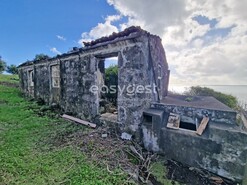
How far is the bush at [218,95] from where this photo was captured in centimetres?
1367

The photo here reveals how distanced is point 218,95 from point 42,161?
Result: 15.5 m

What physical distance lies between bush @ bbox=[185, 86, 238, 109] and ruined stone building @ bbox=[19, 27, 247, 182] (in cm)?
933

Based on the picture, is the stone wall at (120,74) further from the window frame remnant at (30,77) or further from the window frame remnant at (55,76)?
the window frame remnant at (30,77)

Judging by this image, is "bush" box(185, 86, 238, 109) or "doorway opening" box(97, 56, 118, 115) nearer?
"doorway opening" box(97, 56, 118, 115)

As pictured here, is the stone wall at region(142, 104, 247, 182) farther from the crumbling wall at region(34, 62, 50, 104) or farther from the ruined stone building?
the crumbling wall at region(34, 62, 50, 104)

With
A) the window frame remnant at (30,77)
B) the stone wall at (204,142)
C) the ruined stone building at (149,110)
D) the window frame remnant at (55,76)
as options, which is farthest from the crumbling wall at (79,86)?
the window frame remnant at (30,77)

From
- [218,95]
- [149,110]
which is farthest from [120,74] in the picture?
[218,95]

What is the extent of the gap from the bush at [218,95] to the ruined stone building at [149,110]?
9.33m

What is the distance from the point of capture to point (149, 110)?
17.4 ft

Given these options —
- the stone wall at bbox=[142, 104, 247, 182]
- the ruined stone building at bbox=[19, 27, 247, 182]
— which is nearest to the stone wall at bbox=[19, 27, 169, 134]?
the ruined stone building at bbox=[19, 27, 247, 182]

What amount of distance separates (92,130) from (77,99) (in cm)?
224

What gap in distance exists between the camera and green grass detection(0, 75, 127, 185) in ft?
11.1

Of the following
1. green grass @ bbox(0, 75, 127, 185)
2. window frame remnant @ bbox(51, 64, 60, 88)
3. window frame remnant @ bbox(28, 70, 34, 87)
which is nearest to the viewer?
green grass @ bbox(0, 75, 127, 185)

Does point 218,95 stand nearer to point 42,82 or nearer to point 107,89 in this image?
point 107,89
